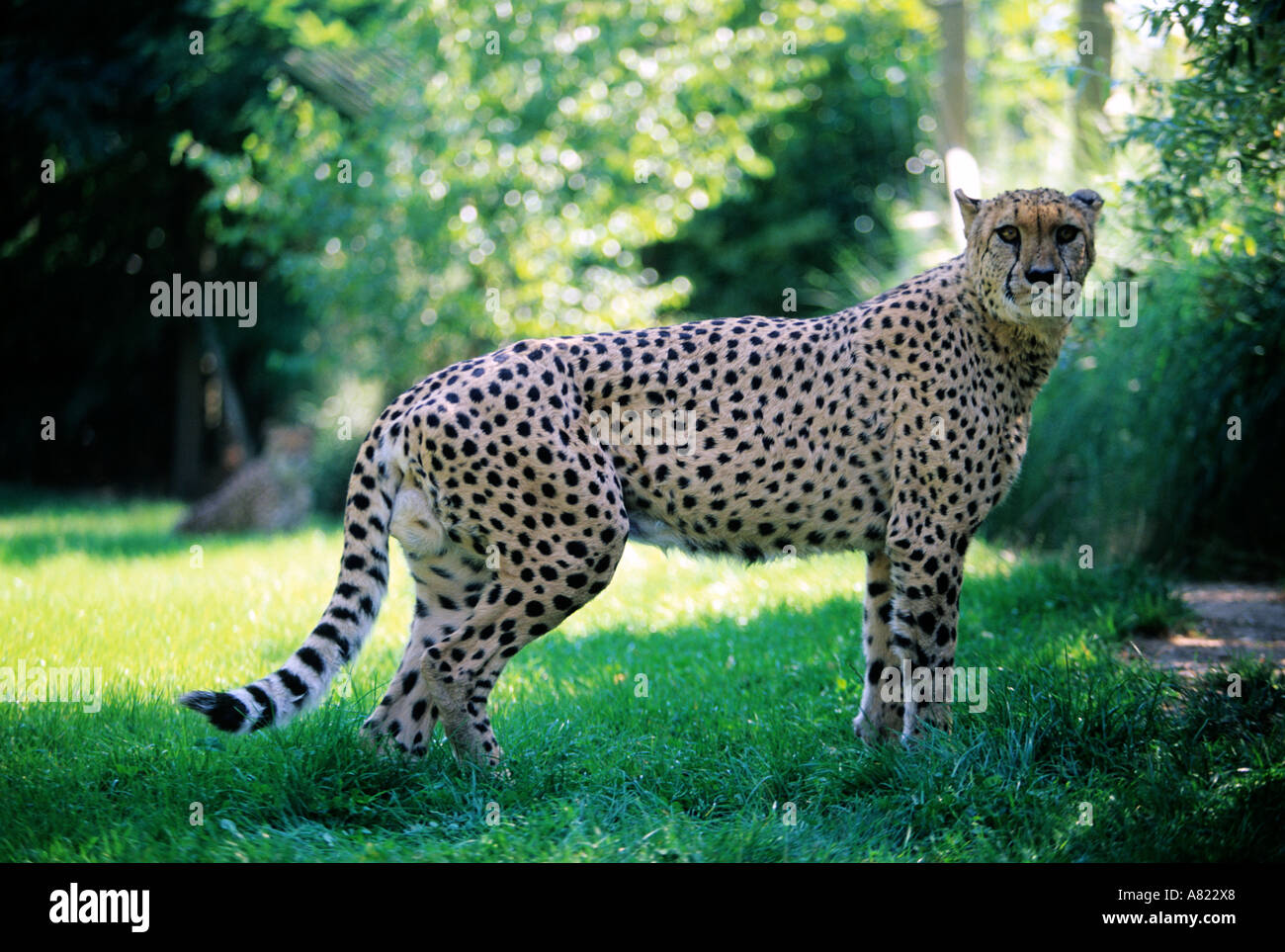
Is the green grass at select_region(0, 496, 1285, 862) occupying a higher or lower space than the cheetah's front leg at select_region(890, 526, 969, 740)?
lower

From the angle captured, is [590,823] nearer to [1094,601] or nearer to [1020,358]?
[1020,358]

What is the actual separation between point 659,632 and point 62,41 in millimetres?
10674

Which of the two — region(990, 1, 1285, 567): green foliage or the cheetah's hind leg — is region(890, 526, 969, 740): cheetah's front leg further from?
region(990, 1, 1285, 567): green foliage

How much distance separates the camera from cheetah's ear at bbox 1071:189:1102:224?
4.91 meters

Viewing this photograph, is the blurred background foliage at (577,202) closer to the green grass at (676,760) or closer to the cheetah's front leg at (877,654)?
the green grass at (676,760)

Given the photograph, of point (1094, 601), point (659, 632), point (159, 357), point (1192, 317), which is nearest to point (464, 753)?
point (659, 632)

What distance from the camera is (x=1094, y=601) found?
6.85m

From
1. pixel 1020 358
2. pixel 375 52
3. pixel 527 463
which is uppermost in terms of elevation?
pixel 375 52

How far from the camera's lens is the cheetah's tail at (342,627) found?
390 cm

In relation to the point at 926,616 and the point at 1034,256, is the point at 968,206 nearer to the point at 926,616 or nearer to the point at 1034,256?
the point at 1034,256

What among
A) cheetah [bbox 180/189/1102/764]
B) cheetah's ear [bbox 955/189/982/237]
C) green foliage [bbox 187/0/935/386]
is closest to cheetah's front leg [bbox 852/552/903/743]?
cheetah [bbox 180/189/1102/764]

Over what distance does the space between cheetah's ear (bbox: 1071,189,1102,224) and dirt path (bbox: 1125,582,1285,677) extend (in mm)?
2090

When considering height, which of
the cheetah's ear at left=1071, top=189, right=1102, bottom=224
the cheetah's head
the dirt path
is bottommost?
the dirt path

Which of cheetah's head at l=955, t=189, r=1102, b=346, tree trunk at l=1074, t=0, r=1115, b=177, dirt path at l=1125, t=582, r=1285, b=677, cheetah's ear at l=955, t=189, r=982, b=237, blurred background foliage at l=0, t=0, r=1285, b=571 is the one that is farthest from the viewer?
tree trunk at l=1074, t=0, r=1115, b=177
